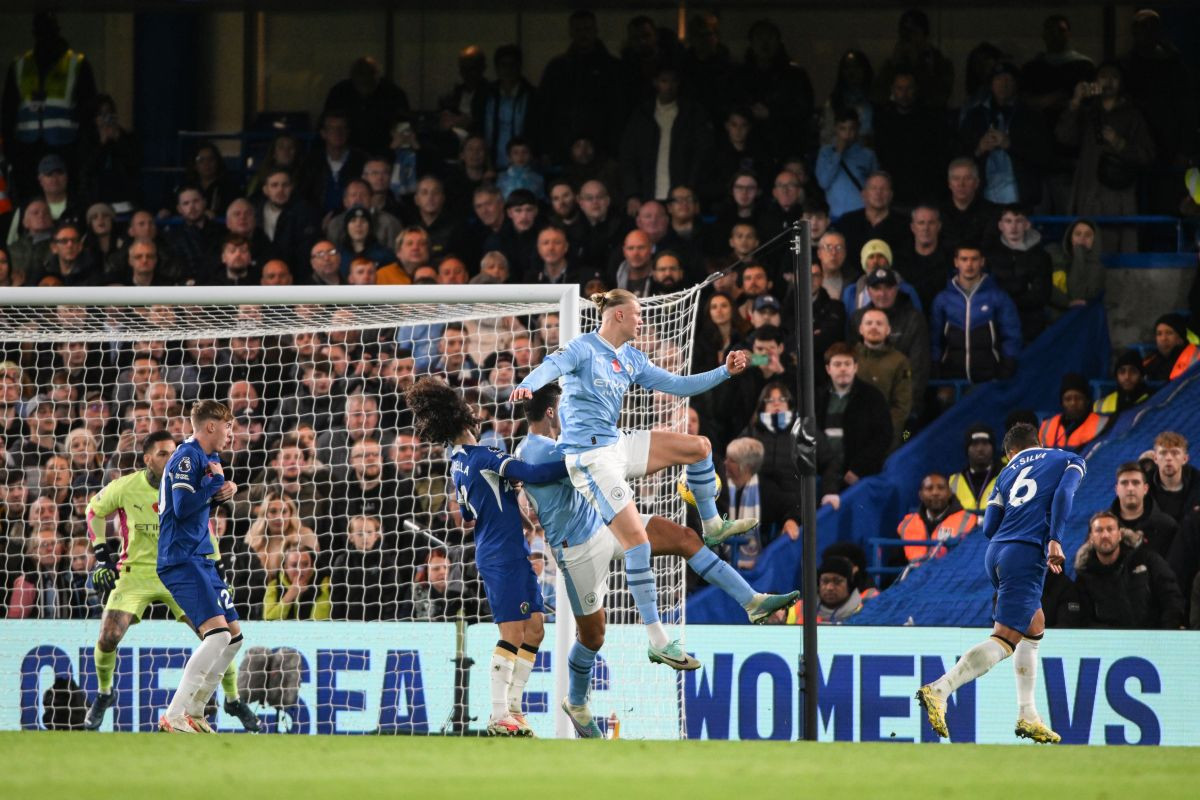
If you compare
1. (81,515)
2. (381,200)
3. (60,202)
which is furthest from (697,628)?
(60,202)

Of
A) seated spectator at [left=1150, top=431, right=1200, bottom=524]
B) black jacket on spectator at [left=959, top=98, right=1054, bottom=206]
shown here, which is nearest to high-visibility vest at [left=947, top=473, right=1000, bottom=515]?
seated spectator at [left=1150, top=431, right=1200, bottom=524]

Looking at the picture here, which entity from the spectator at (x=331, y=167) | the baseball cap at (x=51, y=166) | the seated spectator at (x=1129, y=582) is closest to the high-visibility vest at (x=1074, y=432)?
the seated spectator at (x=1129, y=582)

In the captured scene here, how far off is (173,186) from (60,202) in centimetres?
169

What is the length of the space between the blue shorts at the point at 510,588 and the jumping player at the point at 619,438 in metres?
0.53

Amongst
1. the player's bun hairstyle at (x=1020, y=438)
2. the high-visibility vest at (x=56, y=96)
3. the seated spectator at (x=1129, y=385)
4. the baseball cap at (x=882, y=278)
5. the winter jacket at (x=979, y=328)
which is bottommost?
the player's bun hairstyle at (x=1020, y=438)

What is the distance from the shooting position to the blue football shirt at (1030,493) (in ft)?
30.9

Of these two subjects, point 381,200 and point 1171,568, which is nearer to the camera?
point 1171,568

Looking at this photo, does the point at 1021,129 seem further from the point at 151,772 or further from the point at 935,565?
the point at 151,772

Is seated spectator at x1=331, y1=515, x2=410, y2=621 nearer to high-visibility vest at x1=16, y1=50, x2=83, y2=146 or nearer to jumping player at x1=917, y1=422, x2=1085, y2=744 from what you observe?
jumping player at x1=917, y1=422, x2=1085, y2=744

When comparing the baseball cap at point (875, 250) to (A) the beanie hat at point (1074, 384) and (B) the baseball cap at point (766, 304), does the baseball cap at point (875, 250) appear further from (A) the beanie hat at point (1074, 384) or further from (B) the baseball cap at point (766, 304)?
(A) the beanie hat at point (1074, 384)

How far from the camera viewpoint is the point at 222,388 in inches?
508

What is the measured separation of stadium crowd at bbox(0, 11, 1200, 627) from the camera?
1198cm

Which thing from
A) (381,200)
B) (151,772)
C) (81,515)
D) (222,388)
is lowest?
(151,772)

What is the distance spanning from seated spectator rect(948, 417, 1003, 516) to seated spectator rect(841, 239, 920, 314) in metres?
1.30
